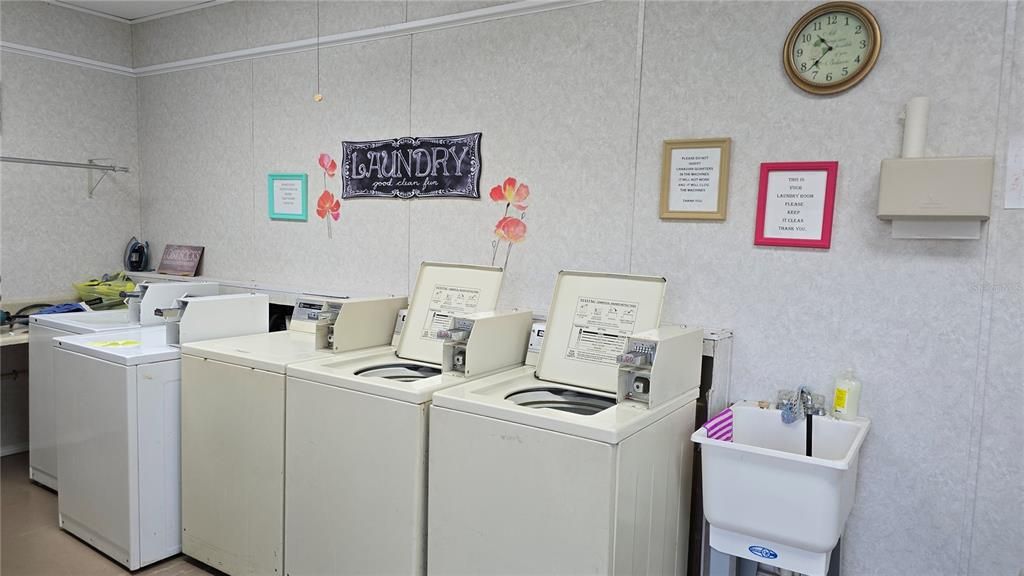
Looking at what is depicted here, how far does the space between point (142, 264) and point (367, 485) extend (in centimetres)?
326

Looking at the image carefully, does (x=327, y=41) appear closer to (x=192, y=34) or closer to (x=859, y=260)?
(x=192, y=34)

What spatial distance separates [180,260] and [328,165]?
148cm

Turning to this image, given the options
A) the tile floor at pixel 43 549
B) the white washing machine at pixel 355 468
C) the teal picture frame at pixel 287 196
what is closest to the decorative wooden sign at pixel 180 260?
the teal picture frame at pixel 287 196

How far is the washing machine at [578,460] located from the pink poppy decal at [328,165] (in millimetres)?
1802

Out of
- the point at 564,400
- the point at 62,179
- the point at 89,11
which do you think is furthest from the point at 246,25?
Answer: the point at 564,400

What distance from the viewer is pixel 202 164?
172 inches

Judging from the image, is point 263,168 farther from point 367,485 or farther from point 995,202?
point 995,202

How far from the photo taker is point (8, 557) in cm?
295

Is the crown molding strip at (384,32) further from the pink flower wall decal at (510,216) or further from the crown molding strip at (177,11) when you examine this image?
the pink flower wall decal at (510,216)

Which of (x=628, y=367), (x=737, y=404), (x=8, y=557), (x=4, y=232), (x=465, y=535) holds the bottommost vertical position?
(x=8, y=557)

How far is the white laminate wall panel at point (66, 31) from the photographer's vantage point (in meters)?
4.07

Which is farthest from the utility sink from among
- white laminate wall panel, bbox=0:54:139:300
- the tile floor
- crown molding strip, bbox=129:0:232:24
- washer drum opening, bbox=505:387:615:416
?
white laminate wall panel, bbox=0:54:139:300

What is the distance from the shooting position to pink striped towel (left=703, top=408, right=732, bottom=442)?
2.28 m

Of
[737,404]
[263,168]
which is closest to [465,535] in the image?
[737,404]
